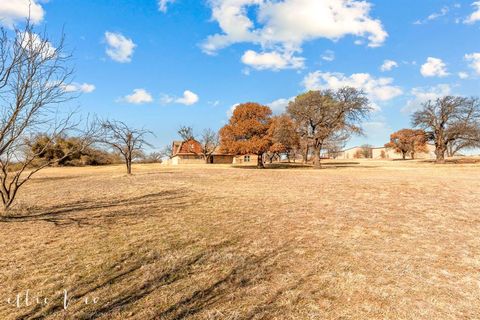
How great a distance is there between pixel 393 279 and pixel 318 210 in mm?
5227

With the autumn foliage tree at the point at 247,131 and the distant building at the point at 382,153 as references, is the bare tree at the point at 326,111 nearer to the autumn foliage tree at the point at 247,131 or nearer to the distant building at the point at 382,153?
the autumn foliage tree at the point at 247,131

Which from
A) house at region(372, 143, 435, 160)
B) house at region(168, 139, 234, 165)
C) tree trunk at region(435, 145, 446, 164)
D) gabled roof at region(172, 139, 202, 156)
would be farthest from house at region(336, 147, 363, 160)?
tree trunk at region(435, 145, 446, 164)

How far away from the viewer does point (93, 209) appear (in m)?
10.8

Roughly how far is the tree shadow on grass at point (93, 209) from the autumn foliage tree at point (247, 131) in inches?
885

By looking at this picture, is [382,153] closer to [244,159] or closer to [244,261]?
[244,159]

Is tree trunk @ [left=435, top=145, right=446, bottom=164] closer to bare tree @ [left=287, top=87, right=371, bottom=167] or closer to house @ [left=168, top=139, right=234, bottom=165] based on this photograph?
bare tree @ [left=287, top=87, right=371, bottom=167]

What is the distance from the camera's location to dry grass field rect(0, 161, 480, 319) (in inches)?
161

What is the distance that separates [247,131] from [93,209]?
2753 cm

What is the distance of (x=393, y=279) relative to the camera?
195 inches

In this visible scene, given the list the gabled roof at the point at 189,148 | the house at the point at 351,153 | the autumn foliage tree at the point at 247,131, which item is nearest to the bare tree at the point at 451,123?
the autumn foliage tree at the point at 247,131

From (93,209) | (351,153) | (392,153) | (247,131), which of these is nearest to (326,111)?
(247,131)

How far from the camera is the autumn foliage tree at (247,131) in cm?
3612

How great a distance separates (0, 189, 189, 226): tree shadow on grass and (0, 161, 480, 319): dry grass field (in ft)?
0.24

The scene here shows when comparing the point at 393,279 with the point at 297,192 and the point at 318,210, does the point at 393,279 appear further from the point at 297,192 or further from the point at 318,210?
the point at 297,192
